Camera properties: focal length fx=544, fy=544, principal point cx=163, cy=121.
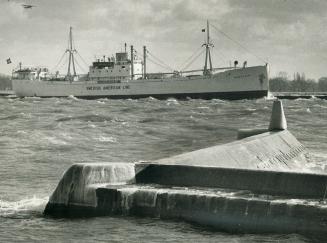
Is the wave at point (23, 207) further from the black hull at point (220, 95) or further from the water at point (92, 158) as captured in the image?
the black hull at point (220, 95)

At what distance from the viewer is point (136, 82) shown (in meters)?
90.8

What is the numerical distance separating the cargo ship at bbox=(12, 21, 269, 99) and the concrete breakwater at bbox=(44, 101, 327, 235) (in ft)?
245

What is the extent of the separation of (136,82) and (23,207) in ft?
263

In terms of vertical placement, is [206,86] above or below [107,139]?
above

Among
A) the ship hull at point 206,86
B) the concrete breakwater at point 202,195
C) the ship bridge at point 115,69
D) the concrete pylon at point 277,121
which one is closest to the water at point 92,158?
the concrete breakwater at point 202,195

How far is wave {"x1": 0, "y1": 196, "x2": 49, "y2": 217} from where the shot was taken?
416 inches

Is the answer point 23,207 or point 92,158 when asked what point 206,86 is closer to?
point 92,158

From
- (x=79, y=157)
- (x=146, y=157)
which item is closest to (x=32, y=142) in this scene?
(x=79, y=157)

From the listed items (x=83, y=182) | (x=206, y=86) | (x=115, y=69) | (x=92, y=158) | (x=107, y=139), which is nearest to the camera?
(x=83, y=182)

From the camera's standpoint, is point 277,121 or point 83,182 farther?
point 277,121

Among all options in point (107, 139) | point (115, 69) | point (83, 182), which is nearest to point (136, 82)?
point (115, 69)

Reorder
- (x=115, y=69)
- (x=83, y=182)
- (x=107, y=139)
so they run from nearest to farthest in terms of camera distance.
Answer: (x=83, y=182), (x=107, y=139), (x=115, y=69)

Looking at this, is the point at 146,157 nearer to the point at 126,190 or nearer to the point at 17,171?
the point at 17,171

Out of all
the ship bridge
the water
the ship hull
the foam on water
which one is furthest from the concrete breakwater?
the ship bridge
